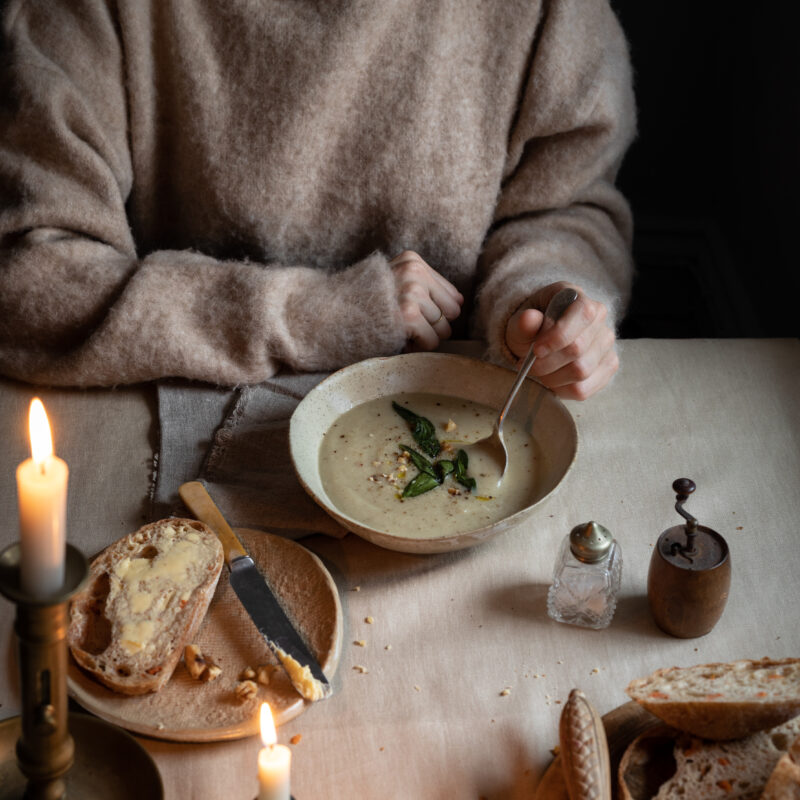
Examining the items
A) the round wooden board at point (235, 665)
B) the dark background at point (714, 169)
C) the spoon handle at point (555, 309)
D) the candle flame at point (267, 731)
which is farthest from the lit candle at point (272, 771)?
the dark background at point (714, 169)

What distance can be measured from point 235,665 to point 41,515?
0.43 meters

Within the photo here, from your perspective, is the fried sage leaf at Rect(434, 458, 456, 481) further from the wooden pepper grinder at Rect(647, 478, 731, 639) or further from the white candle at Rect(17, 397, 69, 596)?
the white candle at Rect(17, 397, 69, 596)

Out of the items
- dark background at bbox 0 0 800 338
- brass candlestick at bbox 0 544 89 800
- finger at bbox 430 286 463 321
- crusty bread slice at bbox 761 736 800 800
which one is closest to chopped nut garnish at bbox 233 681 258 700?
brass candlestick at bbox 0 544 89 800

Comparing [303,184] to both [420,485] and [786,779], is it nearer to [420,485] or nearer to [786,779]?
[420,485]

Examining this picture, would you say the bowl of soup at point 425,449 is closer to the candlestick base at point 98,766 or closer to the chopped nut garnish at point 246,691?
the chopped nut garnish at point 246,691

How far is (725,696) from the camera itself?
2.61 feet

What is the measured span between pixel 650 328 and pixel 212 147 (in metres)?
1.40

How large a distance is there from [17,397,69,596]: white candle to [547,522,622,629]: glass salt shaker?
550mm

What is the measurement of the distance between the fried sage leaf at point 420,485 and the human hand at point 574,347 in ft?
0.75

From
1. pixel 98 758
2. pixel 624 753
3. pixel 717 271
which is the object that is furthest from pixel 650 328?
pixel 98 758

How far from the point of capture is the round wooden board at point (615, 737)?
0.81 meters

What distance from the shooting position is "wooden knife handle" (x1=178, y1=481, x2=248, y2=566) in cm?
102

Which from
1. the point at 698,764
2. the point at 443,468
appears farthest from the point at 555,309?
the point at 698,764

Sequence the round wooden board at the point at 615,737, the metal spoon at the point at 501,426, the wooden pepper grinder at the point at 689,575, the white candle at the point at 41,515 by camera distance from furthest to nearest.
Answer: the metal spoon at the point at 501,426 → the wooden pepper grinder at the point at 689,575 → the round wooden board at the point at 615,737 → the white candle at the point at 41,515
